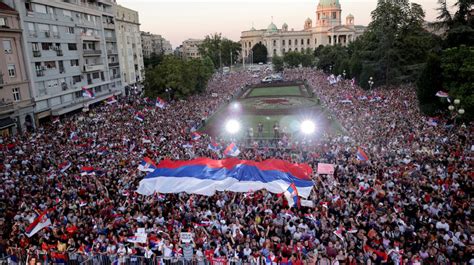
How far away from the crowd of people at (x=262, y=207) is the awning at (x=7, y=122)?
26.5 feet

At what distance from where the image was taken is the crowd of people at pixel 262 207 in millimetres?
11078

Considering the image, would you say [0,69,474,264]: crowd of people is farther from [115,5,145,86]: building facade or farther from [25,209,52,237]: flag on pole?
[115,5,145,86]: building facade

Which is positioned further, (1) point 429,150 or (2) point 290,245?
(1) point 429,150

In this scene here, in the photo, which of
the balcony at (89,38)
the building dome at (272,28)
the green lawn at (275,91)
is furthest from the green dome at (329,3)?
the balcony at (89,38)

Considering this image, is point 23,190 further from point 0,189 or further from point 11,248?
point 11,248

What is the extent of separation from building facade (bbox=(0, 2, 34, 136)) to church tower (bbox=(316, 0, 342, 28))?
126 meters

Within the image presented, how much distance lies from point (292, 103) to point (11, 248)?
3877 cm

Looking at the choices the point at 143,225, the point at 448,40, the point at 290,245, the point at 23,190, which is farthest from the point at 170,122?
the point at 448,40

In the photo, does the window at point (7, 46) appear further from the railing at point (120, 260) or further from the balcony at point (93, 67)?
the railing at point (120, 260)

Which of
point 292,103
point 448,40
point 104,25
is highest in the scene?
point 104,25

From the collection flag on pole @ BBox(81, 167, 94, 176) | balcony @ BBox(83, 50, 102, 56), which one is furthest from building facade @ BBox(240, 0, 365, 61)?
flag on pole @ BBox(81, 167, 94, 176)

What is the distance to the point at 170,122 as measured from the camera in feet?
101

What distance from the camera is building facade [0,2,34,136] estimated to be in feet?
103

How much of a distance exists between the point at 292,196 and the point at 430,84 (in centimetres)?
2277
